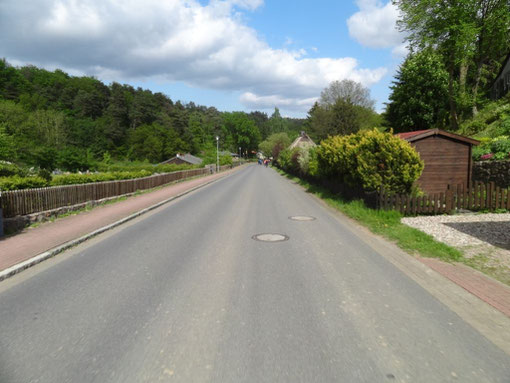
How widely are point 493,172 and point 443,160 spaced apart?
2722 mm

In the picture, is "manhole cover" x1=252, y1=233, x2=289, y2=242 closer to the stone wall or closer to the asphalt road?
the asphalt road

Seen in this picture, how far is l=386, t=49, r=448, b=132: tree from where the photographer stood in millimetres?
34969

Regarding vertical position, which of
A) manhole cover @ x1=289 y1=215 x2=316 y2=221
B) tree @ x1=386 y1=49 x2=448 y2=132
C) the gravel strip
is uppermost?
tree @ x1=386 y1=49 x2=448 y2=132

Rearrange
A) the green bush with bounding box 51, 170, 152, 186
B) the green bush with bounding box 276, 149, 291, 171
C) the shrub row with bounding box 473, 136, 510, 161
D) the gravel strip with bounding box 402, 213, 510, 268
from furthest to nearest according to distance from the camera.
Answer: the green bush with bounding box 276, 149, 291, 171
the green bush with bounding box 51, 170, 152, 186
the shrub row with bounding box 473, 136, 510, 161
the gravel strip with bounding box 402, 213, 510, 268

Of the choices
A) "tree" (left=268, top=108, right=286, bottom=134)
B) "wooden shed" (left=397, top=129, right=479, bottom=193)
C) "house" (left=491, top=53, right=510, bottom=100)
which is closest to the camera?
"wooden shed" (left=397, top=129, right=479, bottom=193)

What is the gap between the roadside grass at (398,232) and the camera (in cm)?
711

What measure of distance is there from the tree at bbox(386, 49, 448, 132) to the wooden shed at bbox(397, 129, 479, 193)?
23.8 m

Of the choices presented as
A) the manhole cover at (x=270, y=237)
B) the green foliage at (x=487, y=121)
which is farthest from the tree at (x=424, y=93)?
the manhole cover at (x=270, y=237)

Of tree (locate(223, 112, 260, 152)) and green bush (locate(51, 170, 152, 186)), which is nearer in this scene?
green bush (locate(51, 170, 152, 186))

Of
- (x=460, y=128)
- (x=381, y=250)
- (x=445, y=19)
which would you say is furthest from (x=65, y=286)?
(x=445, y=19)

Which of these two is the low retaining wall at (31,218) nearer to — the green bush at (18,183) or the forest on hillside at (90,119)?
the green bush at (18,183)

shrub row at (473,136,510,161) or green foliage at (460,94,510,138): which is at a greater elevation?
green foliage at (460,94,510,138)

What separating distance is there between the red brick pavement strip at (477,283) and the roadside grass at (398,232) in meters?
0.53

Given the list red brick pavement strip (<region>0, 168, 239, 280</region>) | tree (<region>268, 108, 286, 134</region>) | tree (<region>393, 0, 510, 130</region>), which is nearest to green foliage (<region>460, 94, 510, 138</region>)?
tree (<region>393, 0, 510, 130</region>)
